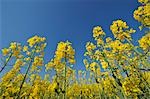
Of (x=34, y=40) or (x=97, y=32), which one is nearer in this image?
(x=34, y=40)

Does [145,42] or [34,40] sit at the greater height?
[34,40]

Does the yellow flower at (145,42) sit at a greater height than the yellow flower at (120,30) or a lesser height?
lesser

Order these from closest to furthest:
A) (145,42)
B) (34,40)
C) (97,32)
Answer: (145,42)
(34,40)
(97,32)

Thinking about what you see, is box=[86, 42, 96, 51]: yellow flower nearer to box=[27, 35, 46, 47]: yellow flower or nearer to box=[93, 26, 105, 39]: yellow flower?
box=[93, 26, 105, 39]: yellow flower

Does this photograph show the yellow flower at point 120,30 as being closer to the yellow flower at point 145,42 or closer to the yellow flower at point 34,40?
the yellow flower at point 145,42

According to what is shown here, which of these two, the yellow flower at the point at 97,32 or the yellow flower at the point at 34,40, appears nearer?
the yellow flower at the point at 34,40

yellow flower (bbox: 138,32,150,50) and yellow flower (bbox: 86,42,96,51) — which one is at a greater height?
yellow flower (bbox: 86,42,96,51)

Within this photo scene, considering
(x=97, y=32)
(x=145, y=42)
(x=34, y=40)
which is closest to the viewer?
Answer: (x=145, y=42)

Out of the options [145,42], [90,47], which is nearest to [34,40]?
[90,47]

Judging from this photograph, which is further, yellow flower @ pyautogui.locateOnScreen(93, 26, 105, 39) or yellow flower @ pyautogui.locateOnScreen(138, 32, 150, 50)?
yellow flower @ pyautogui.locateOnScreen(93, 26, 105, 39)

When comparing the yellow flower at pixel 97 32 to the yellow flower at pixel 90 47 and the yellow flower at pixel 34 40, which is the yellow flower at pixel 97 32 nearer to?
the yellow flower at pixel 90 47

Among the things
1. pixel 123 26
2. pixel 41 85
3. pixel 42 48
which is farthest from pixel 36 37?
pixel 123 26

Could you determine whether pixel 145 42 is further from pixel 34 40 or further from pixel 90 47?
pixel 34 40

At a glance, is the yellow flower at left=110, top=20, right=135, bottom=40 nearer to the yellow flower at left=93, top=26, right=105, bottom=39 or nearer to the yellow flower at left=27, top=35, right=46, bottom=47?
the yellow flower at left=93, top=26, right=105, bottom=39
